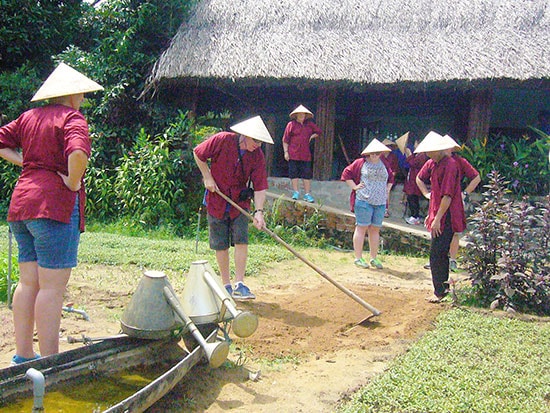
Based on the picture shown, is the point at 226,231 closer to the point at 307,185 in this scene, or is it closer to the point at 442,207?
the point at 442,207

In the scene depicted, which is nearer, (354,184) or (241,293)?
(241,293)

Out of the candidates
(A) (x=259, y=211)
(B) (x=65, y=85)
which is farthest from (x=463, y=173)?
(B) (x=65, y=85)

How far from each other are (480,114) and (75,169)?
9517mm

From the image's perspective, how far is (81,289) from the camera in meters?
5.95

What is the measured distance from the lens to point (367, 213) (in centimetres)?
786

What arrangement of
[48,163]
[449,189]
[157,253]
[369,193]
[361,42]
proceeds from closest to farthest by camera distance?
[48,163]
[449,189]
[157,253]
[369,193]
[361,42]

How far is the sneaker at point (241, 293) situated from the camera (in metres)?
5.81

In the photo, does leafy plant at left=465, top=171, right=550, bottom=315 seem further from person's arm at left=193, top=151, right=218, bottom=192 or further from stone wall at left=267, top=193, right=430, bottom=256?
stone wall at left=267, top=193, right=430, bottom=256

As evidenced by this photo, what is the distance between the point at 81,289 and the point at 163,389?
3028 mm

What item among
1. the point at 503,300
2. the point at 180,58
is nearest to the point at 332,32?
the point at 180,58

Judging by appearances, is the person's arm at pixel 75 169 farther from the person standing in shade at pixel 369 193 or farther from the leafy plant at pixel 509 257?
the person standing in shade at pixel 369 193

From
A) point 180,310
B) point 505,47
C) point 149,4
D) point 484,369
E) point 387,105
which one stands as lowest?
point 484,369

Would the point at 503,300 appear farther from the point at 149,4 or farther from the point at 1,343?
the point at 149,4

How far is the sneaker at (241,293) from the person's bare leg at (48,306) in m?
2.34
